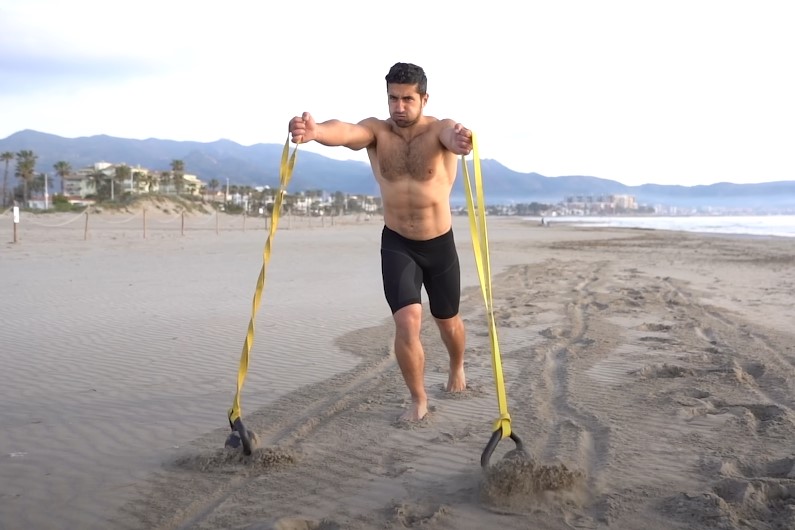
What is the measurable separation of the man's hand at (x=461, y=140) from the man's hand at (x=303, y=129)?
30.9 inches

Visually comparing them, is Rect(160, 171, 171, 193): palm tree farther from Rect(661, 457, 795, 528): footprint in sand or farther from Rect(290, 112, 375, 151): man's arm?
Rect(661, 457, 795, 528): footprint in sand

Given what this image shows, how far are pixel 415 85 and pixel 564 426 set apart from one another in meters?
2.25

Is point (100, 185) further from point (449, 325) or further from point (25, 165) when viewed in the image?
point (449, 325)

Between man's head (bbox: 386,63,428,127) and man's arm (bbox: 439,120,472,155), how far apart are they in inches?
9.9

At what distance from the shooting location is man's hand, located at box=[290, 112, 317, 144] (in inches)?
148

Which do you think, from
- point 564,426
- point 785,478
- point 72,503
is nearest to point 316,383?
point 564,426

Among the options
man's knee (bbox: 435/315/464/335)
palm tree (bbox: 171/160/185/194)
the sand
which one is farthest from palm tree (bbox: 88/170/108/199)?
man's knee (bbox: 435/315/464/335)

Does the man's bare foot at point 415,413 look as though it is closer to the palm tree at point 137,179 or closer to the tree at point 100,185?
the tree at point 100,185

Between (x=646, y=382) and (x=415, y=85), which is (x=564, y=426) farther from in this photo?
(x=415, y=85)

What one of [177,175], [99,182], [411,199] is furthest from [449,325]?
[177,175]

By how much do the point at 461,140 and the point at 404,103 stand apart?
0.50 m

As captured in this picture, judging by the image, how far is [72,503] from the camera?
10.5 ft

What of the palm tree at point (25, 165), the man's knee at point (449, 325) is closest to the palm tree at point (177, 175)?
the palm tree at point (25, 165)

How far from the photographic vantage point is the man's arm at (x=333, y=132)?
376 centimetres
